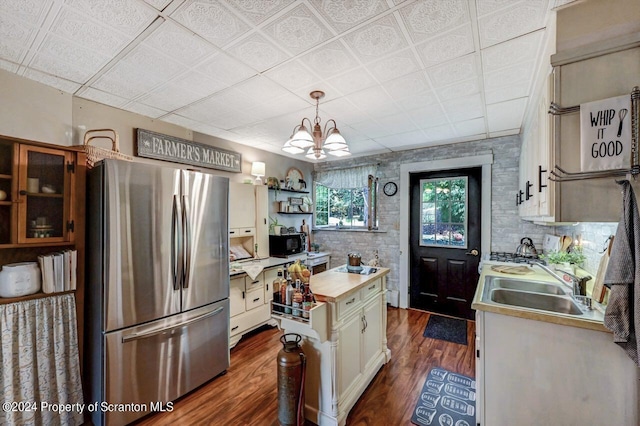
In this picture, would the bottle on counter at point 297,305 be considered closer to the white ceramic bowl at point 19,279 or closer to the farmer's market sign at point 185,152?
the white ceramic bowl at point 19,279

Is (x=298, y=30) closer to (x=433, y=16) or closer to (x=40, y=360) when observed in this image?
(x=433, y=16)

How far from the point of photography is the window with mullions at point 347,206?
455cm

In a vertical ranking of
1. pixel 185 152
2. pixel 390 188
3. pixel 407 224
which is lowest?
pixel 407 224

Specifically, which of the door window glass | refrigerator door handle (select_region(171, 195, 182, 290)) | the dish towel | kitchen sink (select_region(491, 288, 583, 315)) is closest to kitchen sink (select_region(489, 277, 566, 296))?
kitchen sink (select_region(491, 288, 583, 315))

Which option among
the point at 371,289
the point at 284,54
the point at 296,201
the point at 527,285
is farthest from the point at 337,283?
the point at 296,201

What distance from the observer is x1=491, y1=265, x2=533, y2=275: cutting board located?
2.44 metres

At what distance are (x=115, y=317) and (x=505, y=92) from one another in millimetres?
3558

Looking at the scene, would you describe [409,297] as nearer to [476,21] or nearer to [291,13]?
[476,21]

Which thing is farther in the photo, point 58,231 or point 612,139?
point 58,231

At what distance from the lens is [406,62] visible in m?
1.82

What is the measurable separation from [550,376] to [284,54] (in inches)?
97.9

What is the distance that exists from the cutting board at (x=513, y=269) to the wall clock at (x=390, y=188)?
6.32ft

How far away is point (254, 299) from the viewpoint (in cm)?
327

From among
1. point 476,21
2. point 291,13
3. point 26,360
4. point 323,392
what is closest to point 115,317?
point 26,360
